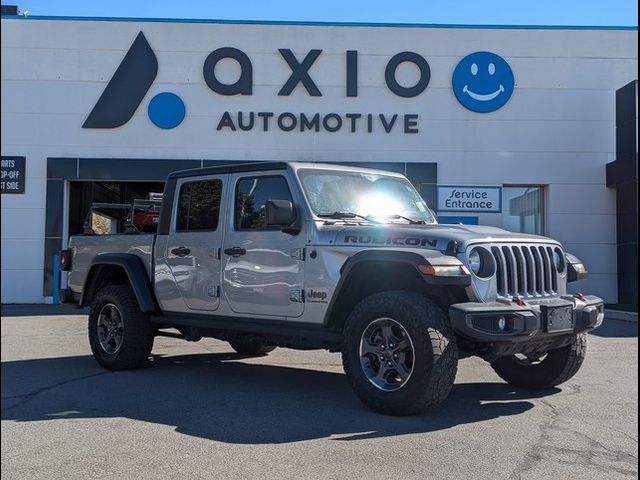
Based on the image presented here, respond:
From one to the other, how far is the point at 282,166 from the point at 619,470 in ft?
12.6

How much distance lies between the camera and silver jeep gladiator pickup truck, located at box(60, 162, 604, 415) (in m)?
5.02

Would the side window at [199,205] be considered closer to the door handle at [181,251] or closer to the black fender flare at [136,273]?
the door handle at [181,251]

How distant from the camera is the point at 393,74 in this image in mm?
17703

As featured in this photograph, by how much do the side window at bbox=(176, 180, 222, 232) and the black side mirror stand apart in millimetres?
1175

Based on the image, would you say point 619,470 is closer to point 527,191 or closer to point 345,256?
point 345,256

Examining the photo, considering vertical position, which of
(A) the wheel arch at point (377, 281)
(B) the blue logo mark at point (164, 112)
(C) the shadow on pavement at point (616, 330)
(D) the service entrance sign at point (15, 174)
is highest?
(B) the blue logo mark at point (164, 112)

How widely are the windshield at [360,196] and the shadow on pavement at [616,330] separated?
607 centimetres

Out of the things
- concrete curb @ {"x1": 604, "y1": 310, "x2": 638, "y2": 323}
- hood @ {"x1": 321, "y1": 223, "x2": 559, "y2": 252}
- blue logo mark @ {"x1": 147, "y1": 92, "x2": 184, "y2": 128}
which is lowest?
concrete curb @ {"x1": 604, "y1": 310, "x2": 638, "y2": 323}

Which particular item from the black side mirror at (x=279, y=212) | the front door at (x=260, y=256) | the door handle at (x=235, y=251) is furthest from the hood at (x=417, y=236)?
the door handle at (x=235, y=251)

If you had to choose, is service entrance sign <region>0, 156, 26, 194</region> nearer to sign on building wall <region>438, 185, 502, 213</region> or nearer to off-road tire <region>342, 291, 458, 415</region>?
sign on building wall <region>438, 185, 502, 213</region>

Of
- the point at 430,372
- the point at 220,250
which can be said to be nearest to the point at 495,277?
the point at 430,372

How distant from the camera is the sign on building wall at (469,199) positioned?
1750 cm

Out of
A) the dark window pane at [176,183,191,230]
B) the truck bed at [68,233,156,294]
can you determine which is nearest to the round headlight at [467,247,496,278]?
the dark window pane at [176,183,191,230]

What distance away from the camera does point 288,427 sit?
16.0 ft
